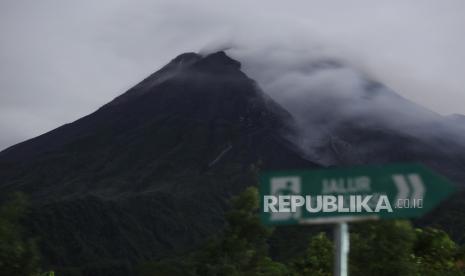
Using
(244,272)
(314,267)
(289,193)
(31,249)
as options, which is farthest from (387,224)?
(289,193)

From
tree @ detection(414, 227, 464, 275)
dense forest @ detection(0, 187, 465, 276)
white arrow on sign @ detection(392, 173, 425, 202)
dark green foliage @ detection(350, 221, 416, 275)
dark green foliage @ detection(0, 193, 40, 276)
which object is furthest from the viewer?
tree @ detection(414, 227, 464, 275)

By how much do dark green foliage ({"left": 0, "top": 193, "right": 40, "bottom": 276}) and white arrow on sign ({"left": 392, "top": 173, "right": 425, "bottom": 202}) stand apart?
326 inches

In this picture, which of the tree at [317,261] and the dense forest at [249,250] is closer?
the dense forest at [249,250]

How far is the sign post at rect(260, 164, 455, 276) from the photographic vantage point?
314cm

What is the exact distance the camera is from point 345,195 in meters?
3.22

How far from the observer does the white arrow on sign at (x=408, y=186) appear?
10.3 feet

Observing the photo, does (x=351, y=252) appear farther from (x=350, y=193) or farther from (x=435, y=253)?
(x=350, y=193)

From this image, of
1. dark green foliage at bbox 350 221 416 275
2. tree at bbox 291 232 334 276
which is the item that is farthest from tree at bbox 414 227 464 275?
tree at bbox 291 232 334 276

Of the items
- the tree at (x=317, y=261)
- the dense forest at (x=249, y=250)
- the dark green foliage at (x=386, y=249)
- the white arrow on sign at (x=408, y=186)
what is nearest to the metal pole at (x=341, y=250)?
the white arrow on sign at (x=408, y=186)

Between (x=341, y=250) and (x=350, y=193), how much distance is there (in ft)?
0.81

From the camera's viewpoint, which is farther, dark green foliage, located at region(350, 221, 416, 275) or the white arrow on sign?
dark green foliage, located at region(350, 221, 416, 275)

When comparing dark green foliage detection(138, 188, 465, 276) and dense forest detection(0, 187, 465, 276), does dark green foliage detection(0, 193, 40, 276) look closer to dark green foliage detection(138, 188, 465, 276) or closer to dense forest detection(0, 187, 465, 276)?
dense forest detection(0, 187, 465, 276)

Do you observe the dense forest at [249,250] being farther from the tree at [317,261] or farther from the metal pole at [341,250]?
the metal pole at [341,250]

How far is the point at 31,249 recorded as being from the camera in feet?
38.4
